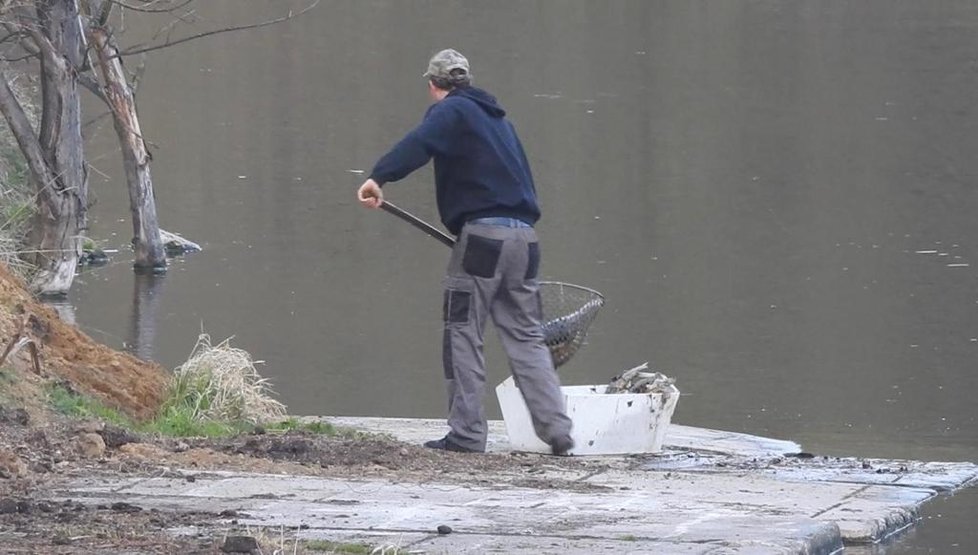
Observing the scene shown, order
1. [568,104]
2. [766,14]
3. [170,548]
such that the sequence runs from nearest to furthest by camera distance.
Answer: [170,548]
[568,104]
[766,14]

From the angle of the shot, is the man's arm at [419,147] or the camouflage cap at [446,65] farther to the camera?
the camouflage cap at [446,65]

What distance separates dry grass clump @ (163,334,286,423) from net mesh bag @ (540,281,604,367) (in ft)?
4.41

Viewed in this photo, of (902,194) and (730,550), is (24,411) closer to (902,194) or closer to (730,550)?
(730,550)

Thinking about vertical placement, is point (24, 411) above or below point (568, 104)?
below

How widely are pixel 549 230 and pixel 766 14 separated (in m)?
24.2

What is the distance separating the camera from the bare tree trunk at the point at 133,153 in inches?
562

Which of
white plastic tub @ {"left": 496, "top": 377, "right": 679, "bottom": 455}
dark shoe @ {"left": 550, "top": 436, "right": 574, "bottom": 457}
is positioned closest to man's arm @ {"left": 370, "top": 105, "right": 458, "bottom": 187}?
white plastic tub @ {"left": 496, "top": 377, "right": 679, "bottom": 455}

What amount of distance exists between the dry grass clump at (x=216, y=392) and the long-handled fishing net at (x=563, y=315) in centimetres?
107

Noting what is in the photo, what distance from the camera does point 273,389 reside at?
11234mm

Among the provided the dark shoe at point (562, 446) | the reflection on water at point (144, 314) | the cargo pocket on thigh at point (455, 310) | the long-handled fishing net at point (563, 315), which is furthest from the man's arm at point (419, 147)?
the reflection on water at point (144, 314)

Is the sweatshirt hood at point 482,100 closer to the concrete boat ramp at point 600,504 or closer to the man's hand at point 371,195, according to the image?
the man's hand at point 371,195

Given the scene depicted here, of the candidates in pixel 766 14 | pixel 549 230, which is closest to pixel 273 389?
pixel 549 230

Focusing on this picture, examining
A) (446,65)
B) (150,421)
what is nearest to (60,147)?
(150,421)

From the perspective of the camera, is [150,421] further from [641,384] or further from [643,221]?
[643,221]
